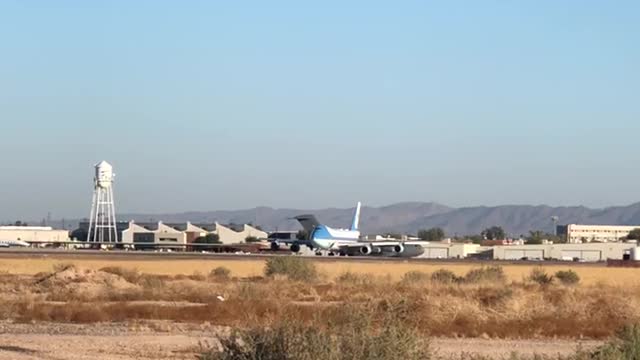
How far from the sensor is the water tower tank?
16150cm

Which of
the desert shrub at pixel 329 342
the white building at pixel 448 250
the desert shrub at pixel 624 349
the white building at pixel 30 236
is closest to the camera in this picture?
the desert shrub at pixel 329 342

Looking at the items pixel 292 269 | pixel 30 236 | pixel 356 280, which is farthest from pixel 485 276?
pixel 30 236

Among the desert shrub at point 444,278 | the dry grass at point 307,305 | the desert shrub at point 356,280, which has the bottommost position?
the dry grass at point 307,305

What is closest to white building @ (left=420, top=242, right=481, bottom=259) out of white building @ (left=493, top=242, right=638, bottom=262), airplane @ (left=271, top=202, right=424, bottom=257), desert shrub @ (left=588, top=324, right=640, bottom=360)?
white building @ (left=493, top=242, right=638, bottom=262)

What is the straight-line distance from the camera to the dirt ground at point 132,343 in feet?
85.9

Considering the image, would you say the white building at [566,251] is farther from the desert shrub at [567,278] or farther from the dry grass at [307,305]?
the dry grass at [307,305]

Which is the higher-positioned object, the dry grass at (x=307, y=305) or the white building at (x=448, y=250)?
the white building at (x=448, y=250)

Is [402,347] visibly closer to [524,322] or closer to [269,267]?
[524,322]

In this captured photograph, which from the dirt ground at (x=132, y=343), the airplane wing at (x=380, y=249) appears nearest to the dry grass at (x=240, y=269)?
the airplane wing at (x=380, y=249)

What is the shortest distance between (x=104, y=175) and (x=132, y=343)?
135261mm

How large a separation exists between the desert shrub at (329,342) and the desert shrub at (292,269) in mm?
50272

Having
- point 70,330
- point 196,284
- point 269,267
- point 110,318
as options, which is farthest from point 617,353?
point 269,267

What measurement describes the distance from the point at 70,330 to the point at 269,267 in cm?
3805

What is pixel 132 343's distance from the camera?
29234 mm
